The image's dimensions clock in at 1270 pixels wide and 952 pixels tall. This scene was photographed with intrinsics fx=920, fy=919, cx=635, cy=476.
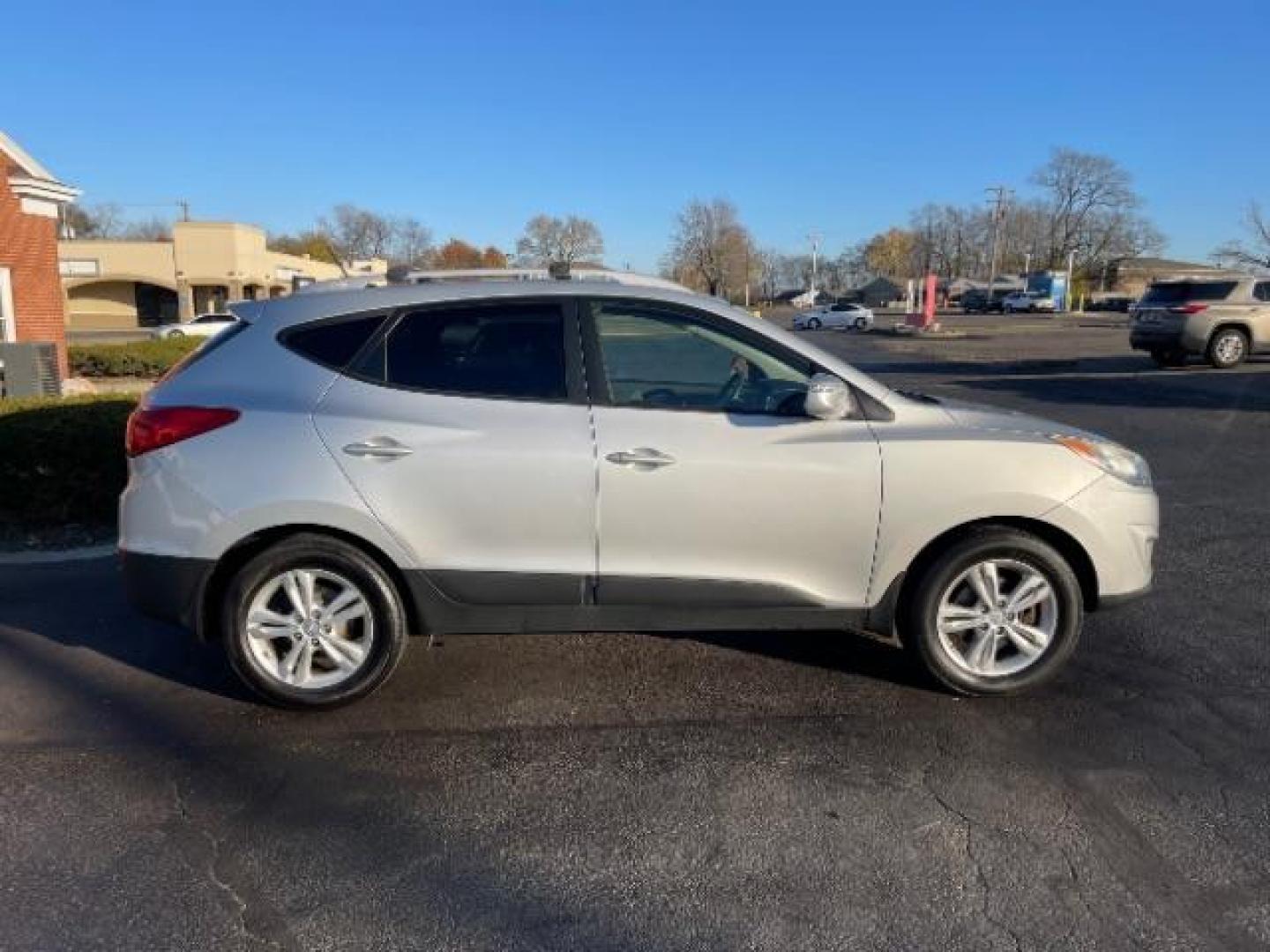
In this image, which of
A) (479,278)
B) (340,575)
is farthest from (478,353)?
(340,575)

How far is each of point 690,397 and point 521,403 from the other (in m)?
0.70

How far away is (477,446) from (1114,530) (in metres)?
2.65

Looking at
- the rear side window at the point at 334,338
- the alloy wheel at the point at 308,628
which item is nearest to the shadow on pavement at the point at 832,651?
the alloy wheel at the point at 308,628

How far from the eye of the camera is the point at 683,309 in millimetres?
3875

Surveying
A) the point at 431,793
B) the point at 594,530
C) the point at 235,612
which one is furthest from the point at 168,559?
the point at 594,530

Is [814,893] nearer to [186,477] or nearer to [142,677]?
[186,477]

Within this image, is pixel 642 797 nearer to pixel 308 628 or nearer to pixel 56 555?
pixel 308 628

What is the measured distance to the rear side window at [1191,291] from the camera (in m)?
18.5

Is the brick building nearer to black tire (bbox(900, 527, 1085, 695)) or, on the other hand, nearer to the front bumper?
black tire (bbox(900, 527, 1085, 695))

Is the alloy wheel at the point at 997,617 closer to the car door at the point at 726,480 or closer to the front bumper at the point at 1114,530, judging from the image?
the front bumper at the point at 1114,530

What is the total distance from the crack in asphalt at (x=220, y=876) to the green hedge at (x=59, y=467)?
4.02m

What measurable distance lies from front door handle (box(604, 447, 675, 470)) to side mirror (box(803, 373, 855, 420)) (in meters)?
0.59

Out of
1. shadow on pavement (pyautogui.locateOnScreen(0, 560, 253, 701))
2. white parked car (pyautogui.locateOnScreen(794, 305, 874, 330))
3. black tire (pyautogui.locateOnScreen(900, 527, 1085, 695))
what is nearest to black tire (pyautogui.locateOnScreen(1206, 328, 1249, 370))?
black tire (pyautogui.locateOnScreen(900, 527, 1085, 695))

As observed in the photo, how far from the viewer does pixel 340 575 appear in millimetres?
3719
